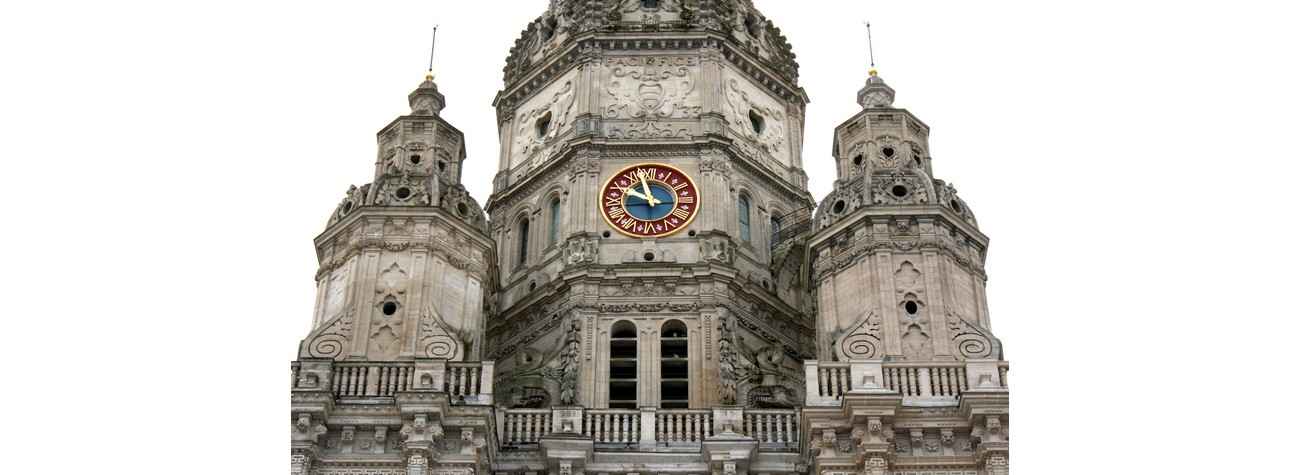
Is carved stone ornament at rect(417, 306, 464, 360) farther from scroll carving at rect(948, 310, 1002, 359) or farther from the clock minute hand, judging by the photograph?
scroll carving at rect(948, 310, 1002, 359)

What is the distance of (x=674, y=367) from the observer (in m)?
44.8

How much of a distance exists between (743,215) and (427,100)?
8906mm

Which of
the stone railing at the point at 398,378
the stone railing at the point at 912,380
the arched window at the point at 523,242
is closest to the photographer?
the stone railing at the point at 912,380

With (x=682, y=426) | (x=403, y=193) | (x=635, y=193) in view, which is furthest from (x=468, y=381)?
(x=635, y=193)

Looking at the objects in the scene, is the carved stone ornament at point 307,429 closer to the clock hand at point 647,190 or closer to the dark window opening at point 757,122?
the clock hand at point 647,190

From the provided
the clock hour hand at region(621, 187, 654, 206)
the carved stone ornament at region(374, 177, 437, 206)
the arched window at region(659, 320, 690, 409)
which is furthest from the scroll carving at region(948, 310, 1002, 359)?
the carved stone ornament at region(374, 177, 437, 206)

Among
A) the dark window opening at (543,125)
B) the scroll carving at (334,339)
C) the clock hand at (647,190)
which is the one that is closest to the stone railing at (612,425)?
the scroll carving at (334,339)

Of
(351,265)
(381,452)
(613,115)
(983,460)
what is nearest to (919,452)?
(983,460)

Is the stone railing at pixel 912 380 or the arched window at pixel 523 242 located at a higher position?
the arched window at pixel 523 242

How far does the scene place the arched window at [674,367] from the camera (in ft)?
145

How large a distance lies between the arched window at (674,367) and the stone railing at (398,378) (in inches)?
241

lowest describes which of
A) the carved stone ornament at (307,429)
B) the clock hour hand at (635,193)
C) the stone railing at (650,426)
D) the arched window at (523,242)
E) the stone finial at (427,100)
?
the carved stone ornament at (307,429)

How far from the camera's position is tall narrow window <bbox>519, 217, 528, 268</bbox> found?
49406mm

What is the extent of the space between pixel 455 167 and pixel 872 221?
421 inches
